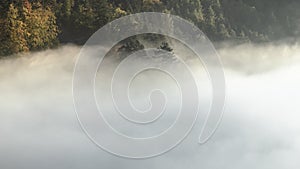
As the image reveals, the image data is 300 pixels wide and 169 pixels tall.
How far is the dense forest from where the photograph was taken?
408 inches

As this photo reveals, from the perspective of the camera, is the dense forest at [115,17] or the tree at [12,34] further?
the dense forest at [115,17]

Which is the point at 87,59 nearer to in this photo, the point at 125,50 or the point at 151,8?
the point at 125,50

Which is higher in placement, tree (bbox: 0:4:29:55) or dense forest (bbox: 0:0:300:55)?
dense forest (bbox: 0:0:300:55)

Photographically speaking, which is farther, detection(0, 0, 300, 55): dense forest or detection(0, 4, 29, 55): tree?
detection(0, 0, 300, 55): dense forest

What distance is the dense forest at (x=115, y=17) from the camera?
34.0 ft

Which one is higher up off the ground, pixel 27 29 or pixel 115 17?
pixel 115 17

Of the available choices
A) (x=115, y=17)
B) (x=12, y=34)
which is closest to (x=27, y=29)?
(x=12, y=34)

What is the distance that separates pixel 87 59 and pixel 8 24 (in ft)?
5.54

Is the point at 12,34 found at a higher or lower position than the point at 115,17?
lower

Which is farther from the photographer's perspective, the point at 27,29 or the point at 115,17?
the point at 115,17

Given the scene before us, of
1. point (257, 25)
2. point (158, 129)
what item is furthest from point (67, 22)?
point (257, 25)

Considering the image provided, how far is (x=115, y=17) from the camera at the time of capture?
11109 millimetres

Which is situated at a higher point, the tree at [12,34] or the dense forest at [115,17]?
the dense forest at [115,17]

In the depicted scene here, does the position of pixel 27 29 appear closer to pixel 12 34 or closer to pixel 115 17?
pixel 12 34
